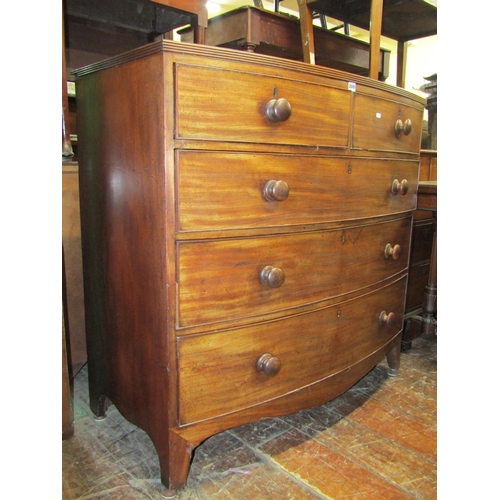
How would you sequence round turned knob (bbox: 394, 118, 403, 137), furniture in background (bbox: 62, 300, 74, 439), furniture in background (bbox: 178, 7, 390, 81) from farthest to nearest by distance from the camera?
furniture in background (bbox: 178, 7, 390, 81) → round turned knob (bbox: 394, 118, 403, 137) → furniture in background (bbox: 62, 300, 74, 439)

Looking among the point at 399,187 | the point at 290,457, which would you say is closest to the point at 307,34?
the point at 399,187

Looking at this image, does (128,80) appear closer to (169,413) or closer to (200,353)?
(200,353)

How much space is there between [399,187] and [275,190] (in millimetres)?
691

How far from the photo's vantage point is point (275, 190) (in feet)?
4.06

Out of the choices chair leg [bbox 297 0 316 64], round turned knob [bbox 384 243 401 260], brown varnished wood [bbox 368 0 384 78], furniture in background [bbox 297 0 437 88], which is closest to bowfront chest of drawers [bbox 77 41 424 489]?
round turned knob [bbox 384 243 401 260]

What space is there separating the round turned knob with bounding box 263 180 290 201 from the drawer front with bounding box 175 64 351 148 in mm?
114

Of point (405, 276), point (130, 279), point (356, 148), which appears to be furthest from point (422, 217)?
point (130, 279)

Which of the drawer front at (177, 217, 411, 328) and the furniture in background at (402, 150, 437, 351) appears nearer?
the drawer front at (177, 217, 411, 328)

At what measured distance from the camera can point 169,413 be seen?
123 centimetres

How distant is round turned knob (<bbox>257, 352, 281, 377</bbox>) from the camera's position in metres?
1.33

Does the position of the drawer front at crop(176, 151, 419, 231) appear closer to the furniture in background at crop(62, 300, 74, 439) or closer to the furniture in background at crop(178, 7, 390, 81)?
the furniture in background at crop(62, 300, 74, 439)

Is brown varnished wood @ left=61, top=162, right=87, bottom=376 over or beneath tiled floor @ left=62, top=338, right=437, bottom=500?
over

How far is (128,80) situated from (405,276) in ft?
4.44
